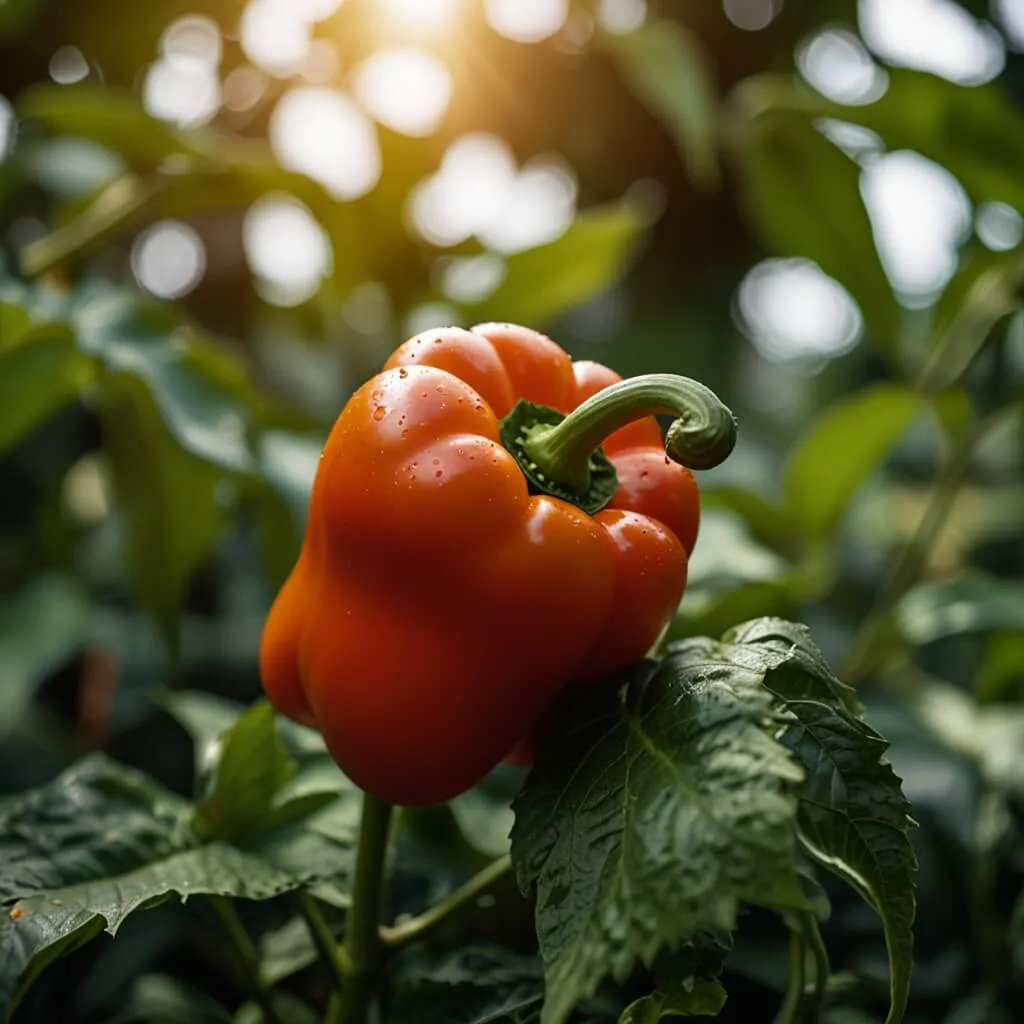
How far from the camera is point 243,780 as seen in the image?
50 cm

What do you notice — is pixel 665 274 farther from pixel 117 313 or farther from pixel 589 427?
pixel 589 427

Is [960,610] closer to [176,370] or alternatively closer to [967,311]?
[967,311]

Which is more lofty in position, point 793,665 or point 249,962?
point 793,665

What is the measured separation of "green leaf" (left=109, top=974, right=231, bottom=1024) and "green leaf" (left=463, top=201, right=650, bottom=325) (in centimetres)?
52

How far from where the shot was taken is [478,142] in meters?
1.39

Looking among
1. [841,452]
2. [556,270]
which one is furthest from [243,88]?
[841,452]

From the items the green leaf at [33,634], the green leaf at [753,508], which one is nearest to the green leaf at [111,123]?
the green leaf at [33,634]

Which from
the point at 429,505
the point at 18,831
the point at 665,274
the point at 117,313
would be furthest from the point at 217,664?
the point at 665,274

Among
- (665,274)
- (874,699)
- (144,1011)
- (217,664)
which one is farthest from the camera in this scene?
(665,274)

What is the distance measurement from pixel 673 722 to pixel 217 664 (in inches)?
28.4

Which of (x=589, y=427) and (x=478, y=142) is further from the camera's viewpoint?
(x=478, y=142)

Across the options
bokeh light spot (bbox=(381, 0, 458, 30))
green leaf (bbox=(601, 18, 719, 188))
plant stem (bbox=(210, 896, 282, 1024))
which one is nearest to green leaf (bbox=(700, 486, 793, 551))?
green leaf (bbox=(601, 18, 719, 188))

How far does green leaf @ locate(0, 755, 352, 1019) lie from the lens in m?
0.40

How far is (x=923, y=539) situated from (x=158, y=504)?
1.88 ft
